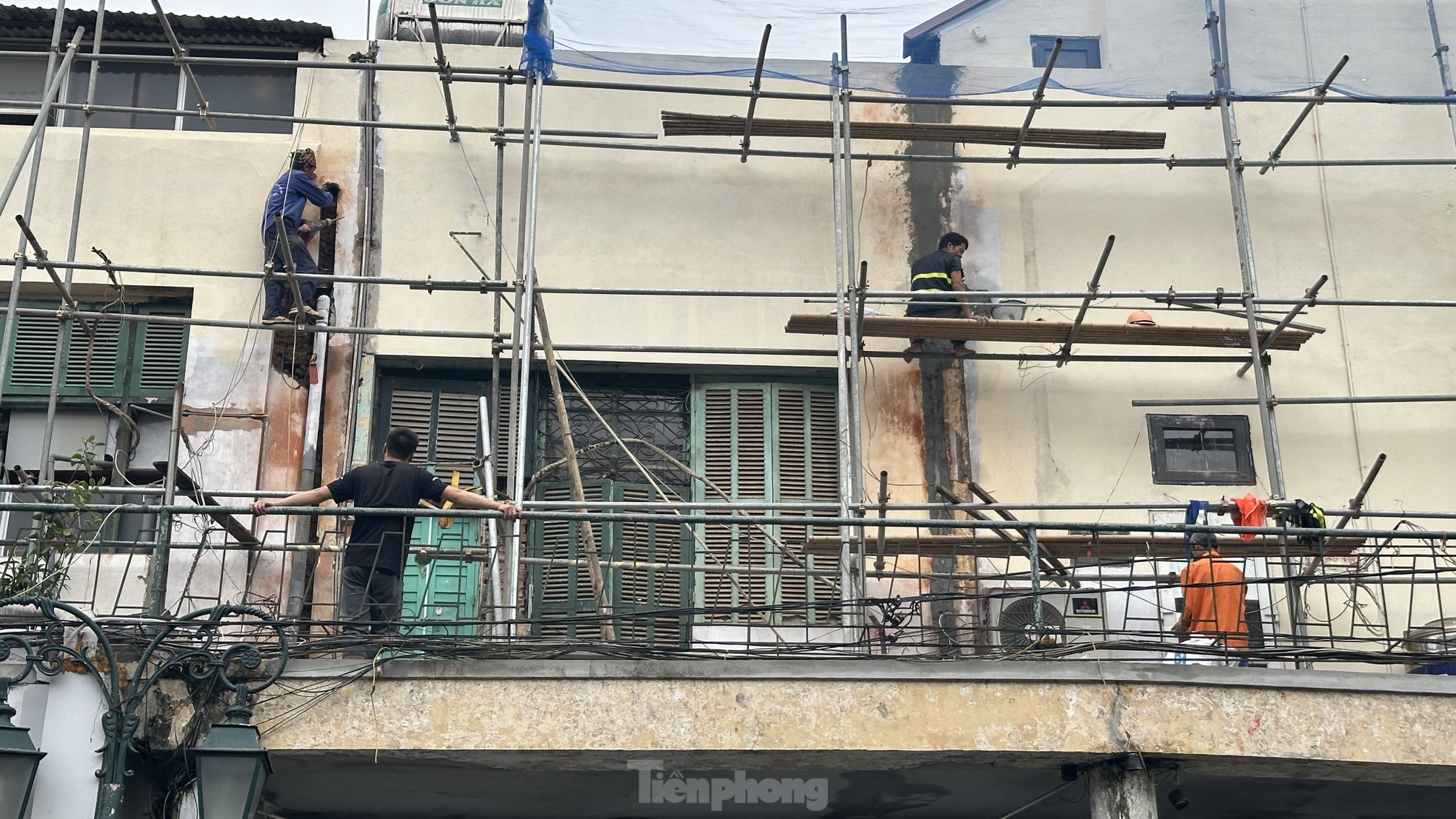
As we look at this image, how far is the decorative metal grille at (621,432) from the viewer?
11.5 m

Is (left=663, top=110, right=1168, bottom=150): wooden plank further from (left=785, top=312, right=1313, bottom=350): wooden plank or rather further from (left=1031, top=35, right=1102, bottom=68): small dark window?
(left=785, top=312, right=1313, bottom=350): wooden plank

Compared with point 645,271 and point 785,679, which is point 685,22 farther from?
point 785,679

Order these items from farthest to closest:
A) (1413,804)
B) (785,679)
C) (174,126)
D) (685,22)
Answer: (174,126), (685,22), (1413,804), (785,679)

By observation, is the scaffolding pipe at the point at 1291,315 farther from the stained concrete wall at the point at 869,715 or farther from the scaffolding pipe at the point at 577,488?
the scaffolding pipe at the point at 577,488

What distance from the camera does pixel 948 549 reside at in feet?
34.1

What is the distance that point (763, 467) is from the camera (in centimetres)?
1159

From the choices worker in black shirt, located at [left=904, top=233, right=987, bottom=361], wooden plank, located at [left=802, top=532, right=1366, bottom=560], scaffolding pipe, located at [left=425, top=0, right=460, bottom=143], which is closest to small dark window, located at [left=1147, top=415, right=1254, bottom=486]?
wooden plank, located at [left=802, top=532, right=1366, bottom=560]

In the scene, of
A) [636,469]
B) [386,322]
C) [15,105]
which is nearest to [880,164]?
[636,469]

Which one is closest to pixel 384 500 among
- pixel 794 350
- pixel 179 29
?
pixel 794 350

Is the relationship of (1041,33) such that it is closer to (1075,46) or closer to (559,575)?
(1075,46)

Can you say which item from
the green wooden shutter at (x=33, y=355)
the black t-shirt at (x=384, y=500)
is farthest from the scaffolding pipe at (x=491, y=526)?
the green wooden shutter at (x=33, y=355)

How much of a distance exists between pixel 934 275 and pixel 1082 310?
41.4 inches

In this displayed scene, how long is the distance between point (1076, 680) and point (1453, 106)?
659 cm

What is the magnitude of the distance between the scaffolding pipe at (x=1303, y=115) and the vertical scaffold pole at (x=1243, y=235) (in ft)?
0.91
